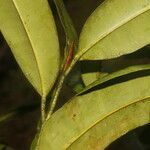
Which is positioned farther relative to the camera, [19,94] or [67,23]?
[19,94]

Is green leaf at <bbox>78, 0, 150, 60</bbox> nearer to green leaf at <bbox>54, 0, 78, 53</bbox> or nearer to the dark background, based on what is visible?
green leaf at <bbox>54, 0, 78, 53</bbox>

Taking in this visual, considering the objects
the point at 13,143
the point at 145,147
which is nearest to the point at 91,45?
the point at 145,147

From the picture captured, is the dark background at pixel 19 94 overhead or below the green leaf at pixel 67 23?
below

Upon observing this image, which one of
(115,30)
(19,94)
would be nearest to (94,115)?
(115,30)

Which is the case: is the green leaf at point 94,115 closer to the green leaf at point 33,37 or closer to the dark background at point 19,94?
the green leaf at point 33,37

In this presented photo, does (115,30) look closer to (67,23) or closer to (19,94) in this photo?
(67,23)

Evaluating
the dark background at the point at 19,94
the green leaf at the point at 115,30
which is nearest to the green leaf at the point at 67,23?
the green leaf at the point at 115,30
